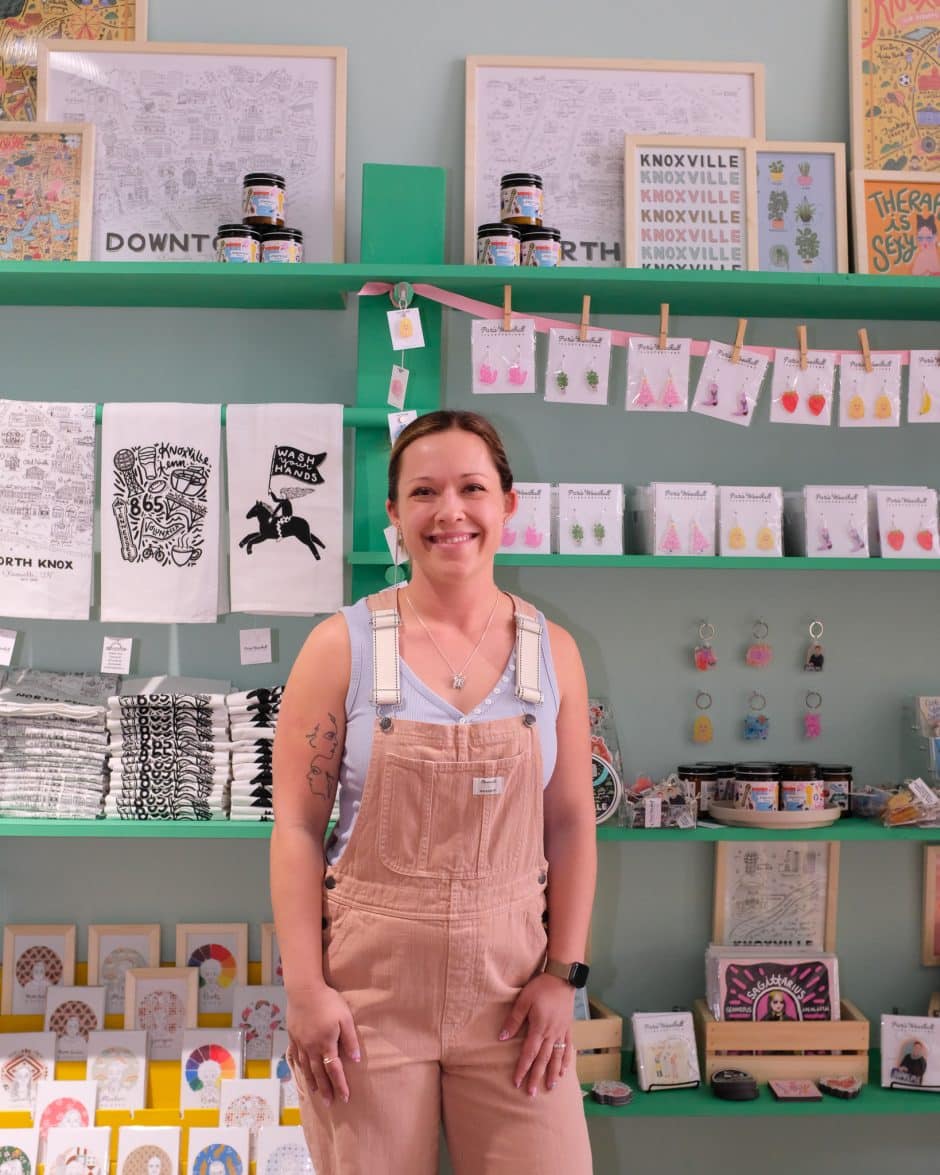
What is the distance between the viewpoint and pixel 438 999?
1631 millimetres

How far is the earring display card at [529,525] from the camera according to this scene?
2.39 m

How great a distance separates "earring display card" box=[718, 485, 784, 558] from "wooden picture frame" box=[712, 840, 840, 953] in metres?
0.67

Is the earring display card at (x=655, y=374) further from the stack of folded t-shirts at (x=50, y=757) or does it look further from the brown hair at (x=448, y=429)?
the stack of folded t-shirts at (x=50, y=757)

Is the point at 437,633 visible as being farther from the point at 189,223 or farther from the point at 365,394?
the point at 189,223

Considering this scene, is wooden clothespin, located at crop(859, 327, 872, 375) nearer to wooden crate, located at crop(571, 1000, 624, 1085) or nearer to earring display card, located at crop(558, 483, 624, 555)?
earring display card, located at crop(558, 483, 624, 555)

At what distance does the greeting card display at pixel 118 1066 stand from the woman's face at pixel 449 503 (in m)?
1.40

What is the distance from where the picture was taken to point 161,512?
2.47m

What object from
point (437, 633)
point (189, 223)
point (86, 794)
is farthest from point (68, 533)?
point (437, 633)

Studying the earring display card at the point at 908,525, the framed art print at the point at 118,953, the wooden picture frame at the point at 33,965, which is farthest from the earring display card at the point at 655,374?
the wooden picture frame at the point at 33,965

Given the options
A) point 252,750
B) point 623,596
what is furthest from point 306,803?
point 623,596

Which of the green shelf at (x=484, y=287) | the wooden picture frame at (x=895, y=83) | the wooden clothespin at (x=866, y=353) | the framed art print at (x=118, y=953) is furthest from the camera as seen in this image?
the wooden picture frame at (x=895, y=83)

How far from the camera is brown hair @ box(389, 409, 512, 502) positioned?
1.73 metres

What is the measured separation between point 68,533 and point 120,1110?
1.20 meters

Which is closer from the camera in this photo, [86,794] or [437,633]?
[437,633]
